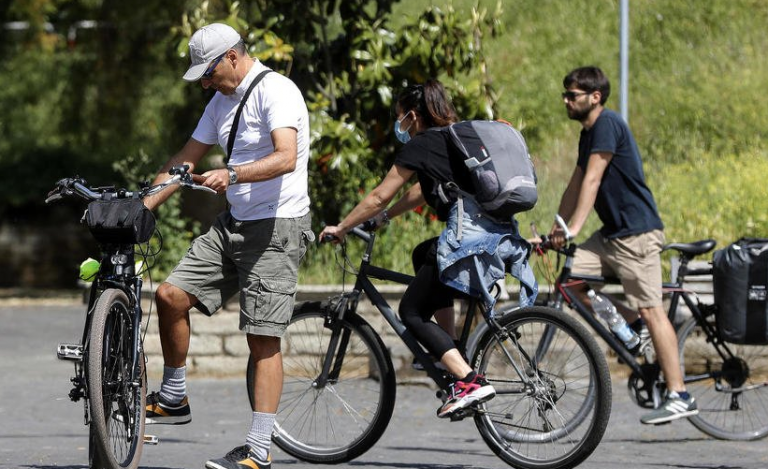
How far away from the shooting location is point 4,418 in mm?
8445

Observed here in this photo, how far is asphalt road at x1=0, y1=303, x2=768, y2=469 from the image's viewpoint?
6.89 metres

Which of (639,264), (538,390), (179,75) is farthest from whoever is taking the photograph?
(179,75)

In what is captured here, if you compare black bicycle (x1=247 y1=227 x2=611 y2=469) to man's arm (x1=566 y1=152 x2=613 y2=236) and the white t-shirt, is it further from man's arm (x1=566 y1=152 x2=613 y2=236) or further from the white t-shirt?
man's arm (x1=566 y1=152 x2=613 y2=236)

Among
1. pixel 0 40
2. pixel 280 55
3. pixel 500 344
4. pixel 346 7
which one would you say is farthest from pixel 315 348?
pixel 0 40

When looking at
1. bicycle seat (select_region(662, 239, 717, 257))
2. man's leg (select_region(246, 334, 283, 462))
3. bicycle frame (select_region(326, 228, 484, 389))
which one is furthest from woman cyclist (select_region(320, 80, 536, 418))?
bicycle seat (select_region(662, 239, 717, 257))

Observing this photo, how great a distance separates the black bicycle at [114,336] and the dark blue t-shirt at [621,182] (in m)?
2.57

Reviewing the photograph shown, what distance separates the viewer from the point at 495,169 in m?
6.15

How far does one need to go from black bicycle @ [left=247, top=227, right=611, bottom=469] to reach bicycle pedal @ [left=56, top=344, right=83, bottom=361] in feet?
4.06

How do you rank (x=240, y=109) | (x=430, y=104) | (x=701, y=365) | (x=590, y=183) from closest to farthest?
(x=240, y=109) < (x=430, y=104) < (x=590, y=183) < (x=701, y=365)

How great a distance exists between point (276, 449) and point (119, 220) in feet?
7.07

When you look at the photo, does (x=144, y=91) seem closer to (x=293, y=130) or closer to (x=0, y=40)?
(x=0, y=40)

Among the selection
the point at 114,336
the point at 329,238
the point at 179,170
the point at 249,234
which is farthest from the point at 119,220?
the point at 329,238

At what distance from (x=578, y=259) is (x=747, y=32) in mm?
12312

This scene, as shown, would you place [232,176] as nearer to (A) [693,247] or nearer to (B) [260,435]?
(B) [260,435]
